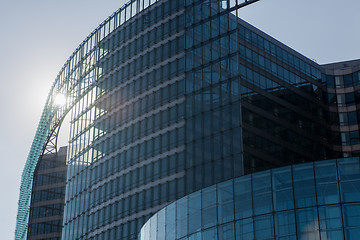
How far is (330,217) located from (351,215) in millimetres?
1490

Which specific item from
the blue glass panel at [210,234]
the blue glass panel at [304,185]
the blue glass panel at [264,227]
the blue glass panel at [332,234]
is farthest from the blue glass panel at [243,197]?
the blue glass panel at [332,234]

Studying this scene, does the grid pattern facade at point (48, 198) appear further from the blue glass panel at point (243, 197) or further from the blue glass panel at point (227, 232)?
the blue glass panel at point (243, 197)

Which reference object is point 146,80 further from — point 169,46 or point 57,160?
point 57,160

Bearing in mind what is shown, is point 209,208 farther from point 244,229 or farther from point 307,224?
point 307,224

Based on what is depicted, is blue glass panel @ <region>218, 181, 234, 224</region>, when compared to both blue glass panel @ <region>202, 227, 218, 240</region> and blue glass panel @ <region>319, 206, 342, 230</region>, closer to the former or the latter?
blue glass panel @ <region>202, 227, 218, 240</region>

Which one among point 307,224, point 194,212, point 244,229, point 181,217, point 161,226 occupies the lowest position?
point 307,224

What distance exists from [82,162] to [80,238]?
11.3 meters

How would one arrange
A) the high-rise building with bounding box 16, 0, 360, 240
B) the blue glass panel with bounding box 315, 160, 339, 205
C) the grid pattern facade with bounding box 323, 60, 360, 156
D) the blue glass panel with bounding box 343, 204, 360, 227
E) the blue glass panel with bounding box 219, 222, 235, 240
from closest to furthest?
1. the blue glass panel with bounding box 343, 204, 360, 227
2. the blue glass panel with bounding box 315, 160, 339, 205
3. the high-rise building with bounding box 16, 0, 360, 240
4. the blue glass panel with bounding box 219, 222, 235, 240
5. the grid pattern facade with bounding box 323, 60, 360, 156

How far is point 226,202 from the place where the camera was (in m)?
54.9

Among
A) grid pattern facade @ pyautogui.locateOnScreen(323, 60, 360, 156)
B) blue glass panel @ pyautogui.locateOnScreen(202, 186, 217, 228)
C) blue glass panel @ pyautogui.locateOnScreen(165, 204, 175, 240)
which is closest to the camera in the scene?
blue glass panel @ pyautogui.locateOnScreen(202, 186, 217, 228)

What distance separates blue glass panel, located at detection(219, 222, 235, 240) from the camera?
174 ft

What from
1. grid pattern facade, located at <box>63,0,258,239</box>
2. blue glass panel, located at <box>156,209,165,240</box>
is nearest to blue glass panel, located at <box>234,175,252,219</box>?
blue glass panel, located at <box>156,209,165,240</box>

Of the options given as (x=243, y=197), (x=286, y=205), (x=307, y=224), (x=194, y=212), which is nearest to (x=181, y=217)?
(x=194, y=212)

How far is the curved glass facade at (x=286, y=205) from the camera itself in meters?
48.5
